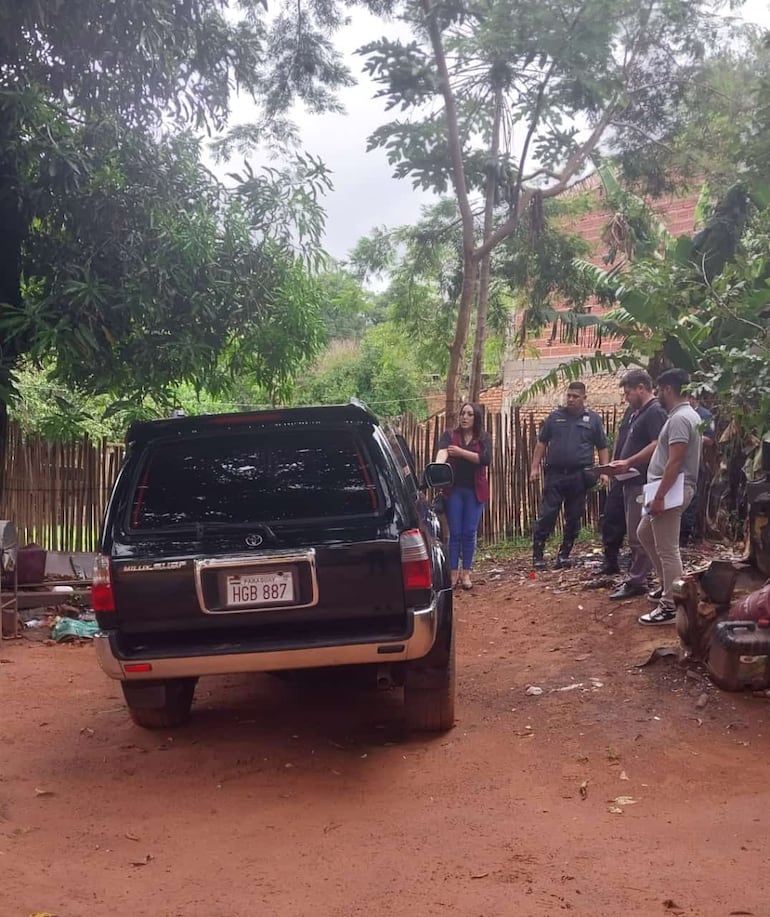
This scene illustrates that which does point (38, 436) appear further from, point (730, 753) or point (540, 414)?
point (540, 414)

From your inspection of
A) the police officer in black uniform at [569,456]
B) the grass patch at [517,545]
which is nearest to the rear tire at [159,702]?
the police officer in black uniform at [569,456]

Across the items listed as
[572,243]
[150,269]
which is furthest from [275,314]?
[572,243]

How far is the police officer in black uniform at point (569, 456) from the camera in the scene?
30.1 ft

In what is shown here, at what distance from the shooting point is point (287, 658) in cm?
434

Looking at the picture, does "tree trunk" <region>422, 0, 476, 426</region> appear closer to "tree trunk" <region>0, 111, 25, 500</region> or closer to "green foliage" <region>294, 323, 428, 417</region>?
"tree trunk" <region>0, 111, 25, 500</region>

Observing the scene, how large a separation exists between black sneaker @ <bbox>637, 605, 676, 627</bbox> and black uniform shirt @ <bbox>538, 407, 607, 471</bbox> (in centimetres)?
267

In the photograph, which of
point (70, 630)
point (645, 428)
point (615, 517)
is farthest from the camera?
point (615, 517)

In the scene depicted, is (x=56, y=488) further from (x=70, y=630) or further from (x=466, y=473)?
(x=466, y=473)

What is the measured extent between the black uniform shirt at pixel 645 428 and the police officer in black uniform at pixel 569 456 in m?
1.54

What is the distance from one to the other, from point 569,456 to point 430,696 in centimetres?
480

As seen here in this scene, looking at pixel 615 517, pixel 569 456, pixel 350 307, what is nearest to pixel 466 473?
pixel 569 456

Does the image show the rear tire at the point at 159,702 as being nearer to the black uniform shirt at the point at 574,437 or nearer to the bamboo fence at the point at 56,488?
the black uniform shirt at the point at 574,437

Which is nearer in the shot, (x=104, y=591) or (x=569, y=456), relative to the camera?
(x=104, y=591)

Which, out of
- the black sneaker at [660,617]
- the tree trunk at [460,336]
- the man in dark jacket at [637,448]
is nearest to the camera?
the black sneaker at [660,617]
